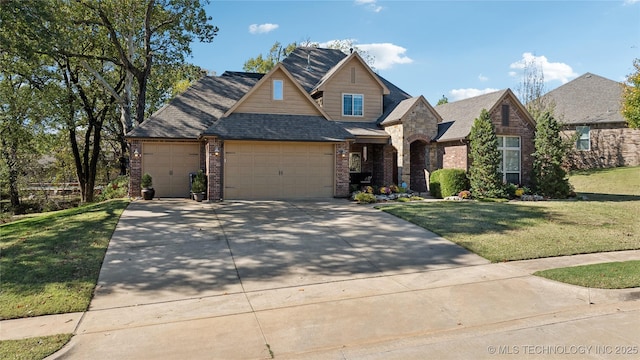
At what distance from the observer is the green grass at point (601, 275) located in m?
6.95

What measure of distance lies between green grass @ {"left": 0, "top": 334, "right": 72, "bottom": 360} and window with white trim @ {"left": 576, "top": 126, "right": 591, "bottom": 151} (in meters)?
32.3

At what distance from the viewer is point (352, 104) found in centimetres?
2214

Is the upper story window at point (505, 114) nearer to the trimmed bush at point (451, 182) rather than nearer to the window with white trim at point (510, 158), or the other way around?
the window with white trim at point (510, 158)

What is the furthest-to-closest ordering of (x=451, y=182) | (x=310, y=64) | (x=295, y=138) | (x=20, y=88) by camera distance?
(x=310, y=64) < (x=20, y=88) < (x=451, y=182) < (x=295, y=138)

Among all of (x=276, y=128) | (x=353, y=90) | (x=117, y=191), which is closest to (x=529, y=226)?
(x=276, y=128)

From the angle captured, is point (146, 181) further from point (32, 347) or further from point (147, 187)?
point (32, 347)

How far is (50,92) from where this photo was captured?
22656 mm

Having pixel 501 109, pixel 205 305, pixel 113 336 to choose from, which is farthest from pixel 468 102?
pixel 113 336

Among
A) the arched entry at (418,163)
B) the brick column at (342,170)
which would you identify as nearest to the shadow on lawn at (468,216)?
the brick column at (342,170)

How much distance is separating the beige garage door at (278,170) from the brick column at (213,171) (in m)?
0.35

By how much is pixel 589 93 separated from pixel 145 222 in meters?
33.0

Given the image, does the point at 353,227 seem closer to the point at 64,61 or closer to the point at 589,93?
the point at 64,61

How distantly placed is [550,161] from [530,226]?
871cm

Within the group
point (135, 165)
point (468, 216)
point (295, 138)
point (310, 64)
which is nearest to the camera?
point (468, 216)
